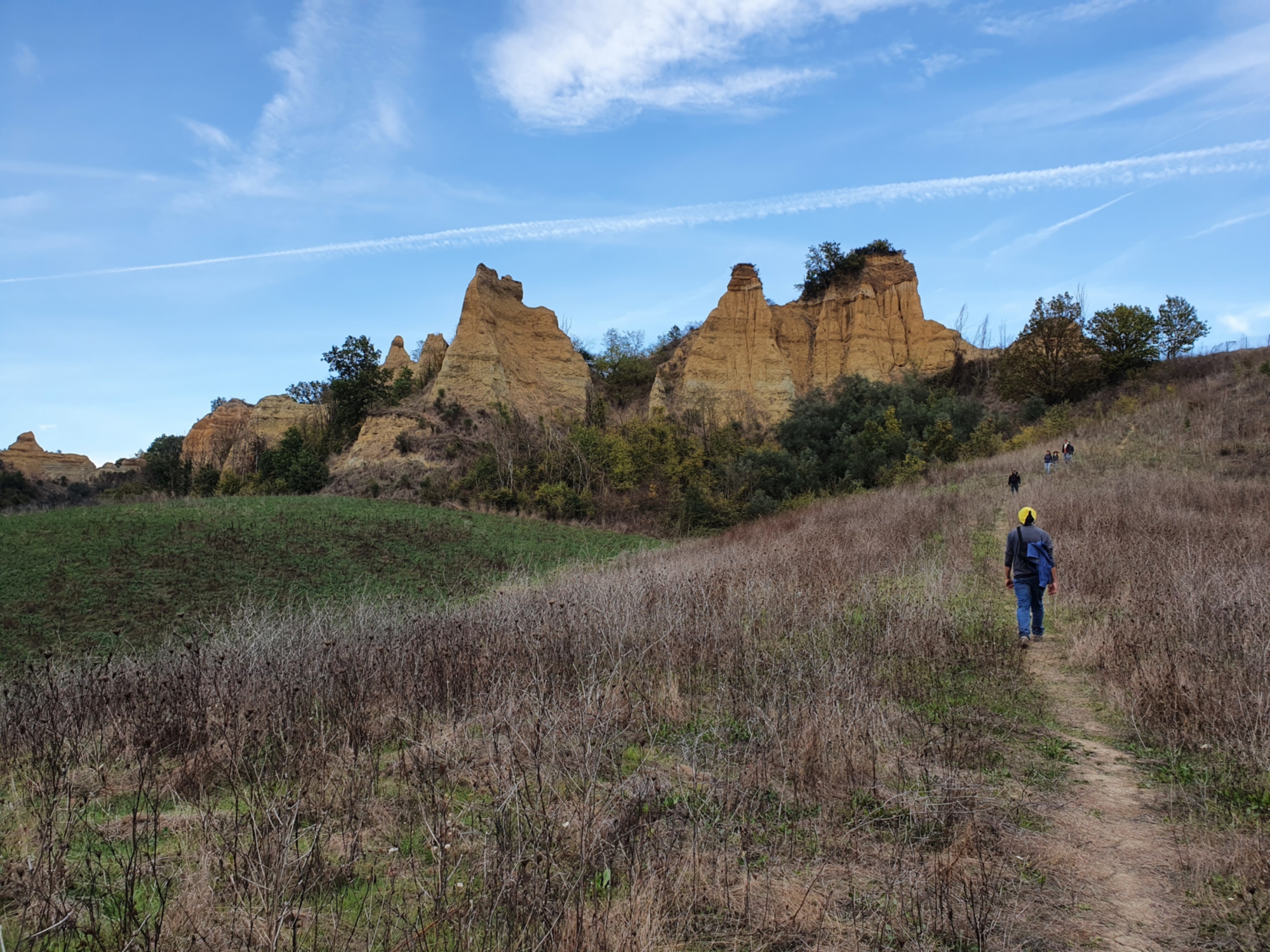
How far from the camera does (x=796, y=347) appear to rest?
44875mm

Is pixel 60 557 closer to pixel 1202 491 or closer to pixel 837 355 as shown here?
pixel 1202 491

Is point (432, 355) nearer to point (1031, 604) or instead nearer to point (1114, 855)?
point (1031, 604)

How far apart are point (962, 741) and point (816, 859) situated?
188 centimetres

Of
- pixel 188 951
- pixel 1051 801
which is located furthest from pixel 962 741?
pixel 188 951

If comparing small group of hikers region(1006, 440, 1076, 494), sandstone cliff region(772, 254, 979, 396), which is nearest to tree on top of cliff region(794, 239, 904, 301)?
sandstone cliff region(772, 254, 979, 396)

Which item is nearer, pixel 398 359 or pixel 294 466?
pixel 294 466

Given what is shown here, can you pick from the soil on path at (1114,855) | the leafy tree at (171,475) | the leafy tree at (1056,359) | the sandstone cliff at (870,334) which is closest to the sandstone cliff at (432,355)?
the leafy tree at (171,475)

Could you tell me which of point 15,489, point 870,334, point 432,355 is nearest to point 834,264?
point 870,334

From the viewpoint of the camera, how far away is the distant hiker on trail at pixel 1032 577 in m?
8.11

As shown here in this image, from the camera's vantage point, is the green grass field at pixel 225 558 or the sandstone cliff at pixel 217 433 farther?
the sandstone cliff at pixel 217 433

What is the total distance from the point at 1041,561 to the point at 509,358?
3708 cm

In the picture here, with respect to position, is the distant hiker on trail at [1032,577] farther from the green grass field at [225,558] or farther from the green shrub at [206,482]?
A: the green shrub at [206,482]

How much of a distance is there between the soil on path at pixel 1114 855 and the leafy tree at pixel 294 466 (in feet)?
128

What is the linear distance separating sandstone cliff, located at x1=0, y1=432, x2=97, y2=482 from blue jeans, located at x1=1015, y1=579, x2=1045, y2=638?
74162 millimetres
